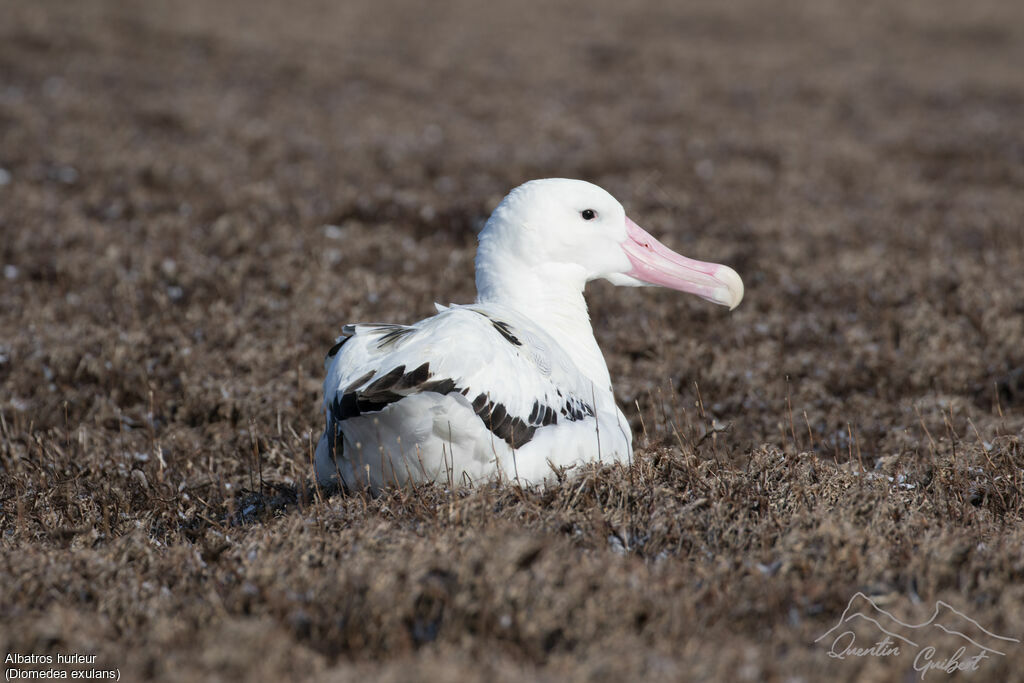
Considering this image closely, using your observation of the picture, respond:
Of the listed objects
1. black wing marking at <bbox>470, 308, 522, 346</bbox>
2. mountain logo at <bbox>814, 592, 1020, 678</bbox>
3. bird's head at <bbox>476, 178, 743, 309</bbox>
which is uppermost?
bird's head at <bbox>476, 178, 743, 309</bbox>

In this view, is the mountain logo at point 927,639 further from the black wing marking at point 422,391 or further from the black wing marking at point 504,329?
the black wing marking at point 504,329

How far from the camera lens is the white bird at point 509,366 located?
314cm

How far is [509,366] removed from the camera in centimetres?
330

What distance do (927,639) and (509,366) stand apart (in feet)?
4.89

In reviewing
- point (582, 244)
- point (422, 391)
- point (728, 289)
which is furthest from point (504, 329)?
point (728, 289)

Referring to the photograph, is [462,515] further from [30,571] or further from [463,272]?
[463,272]

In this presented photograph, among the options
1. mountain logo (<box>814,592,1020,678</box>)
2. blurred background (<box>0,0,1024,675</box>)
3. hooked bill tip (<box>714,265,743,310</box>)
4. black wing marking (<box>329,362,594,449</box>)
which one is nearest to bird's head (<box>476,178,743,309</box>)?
hooked bill tip (<box>714,265,743,310</box>)

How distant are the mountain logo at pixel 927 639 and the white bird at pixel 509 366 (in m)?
1.23

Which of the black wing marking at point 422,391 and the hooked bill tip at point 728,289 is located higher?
the hooked bill tip at point 728,289

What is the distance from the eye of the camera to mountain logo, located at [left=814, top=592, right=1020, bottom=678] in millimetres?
2391

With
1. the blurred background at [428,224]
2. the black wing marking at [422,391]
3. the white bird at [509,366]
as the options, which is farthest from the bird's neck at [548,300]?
the black wing marking at [422,391]

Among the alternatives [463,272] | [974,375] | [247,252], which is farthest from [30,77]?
[974,375]

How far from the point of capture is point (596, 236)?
438 cm

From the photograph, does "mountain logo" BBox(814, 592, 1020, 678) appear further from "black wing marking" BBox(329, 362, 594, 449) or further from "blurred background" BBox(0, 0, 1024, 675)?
"black wing marking" BBox(329, 362, 594, 449)
